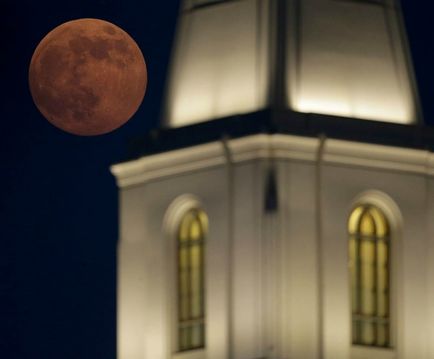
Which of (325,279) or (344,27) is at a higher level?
(344,27)

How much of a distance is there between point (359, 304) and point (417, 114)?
471 centimetres

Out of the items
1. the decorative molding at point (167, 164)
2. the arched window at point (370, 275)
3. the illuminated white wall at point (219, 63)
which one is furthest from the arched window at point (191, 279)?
the arched window at point (370, 275)

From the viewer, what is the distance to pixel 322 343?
231 ft

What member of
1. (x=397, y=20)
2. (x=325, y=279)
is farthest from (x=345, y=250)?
(x=397, y=20)

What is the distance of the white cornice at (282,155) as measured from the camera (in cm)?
7044

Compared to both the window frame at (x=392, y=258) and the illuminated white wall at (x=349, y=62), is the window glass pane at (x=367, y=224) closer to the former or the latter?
the window frame at (x=392, y=258)

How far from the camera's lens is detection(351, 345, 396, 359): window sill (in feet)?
233

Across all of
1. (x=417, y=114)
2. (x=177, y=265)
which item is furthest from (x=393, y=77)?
(x=177, y=265)

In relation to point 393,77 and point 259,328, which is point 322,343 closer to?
point 259,328

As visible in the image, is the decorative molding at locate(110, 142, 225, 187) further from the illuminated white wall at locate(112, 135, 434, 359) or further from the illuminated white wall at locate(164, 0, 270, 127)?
the illuminated white wall at locate(164, 0, 270, 127)

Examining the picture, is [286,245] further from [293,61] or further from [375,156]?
[293,61]

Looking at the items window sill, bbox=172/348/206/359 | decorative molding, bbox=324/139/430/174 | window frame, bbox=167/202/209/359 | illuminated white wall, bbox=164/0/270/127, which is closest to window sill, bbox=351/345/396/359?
window sill, bbox=172/348/206/359

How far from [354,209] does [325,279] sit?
78.1 inches

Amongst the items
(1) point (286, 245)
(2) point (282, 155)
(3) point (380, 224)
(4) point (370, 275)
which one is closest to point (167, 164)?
(2) point (282, 155)
